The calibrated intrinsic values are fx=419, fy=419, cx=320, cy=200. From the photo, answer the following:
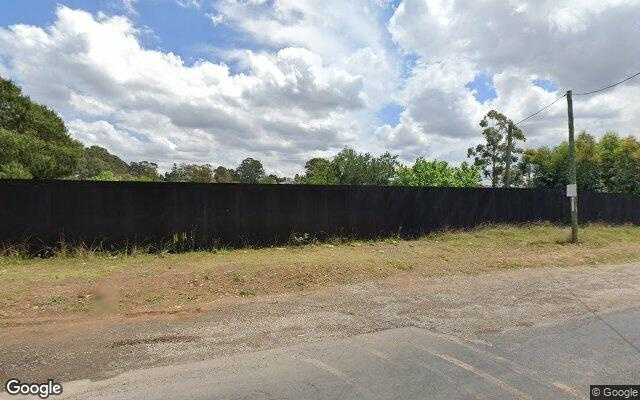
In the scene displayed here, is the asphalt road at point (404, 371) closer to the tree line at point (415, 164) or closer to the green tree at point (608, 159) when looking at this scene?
the tree line at point (415, 164)

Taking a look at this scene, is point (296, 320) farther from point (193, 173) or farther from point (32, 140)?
point (193, 173)

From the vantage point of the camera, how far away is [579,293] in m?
7.96

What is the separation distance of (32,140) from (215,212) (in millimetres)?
20397

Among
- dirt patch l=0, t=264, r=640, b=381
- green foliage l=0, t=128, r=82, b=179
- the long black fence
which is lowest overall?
dirt patch l=0, t=264, r=640, b=381

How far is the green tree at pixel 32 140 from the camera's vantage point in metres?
23.4

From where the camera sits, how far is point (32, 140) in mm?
25047

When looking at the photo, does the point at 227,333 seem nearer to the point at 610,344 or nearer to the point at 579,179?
the point at 610,344

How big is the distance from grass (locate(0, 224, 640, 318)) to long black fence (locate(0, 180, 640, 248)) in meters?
0.46

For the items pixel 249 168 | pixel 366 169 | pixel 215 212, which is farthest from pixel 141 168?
pixel 215 212

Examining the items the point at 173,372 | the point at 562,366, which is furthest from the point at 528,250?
the point at 173,372

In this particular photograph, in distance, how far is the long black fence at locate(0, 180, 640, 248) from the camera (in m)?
9.50

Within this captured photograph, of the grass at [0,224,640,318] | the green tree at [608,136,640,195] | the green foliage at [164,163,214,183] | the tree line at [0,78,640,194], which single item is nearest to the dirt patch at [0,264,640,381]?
the grass at [0,224,640,318]

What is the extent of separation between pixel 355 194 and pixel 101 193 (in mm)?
7162

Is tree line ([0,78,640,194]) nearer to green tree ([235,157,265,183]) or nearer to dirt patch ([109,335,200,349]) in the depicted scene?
dirt patch ([109,335,200,349])
